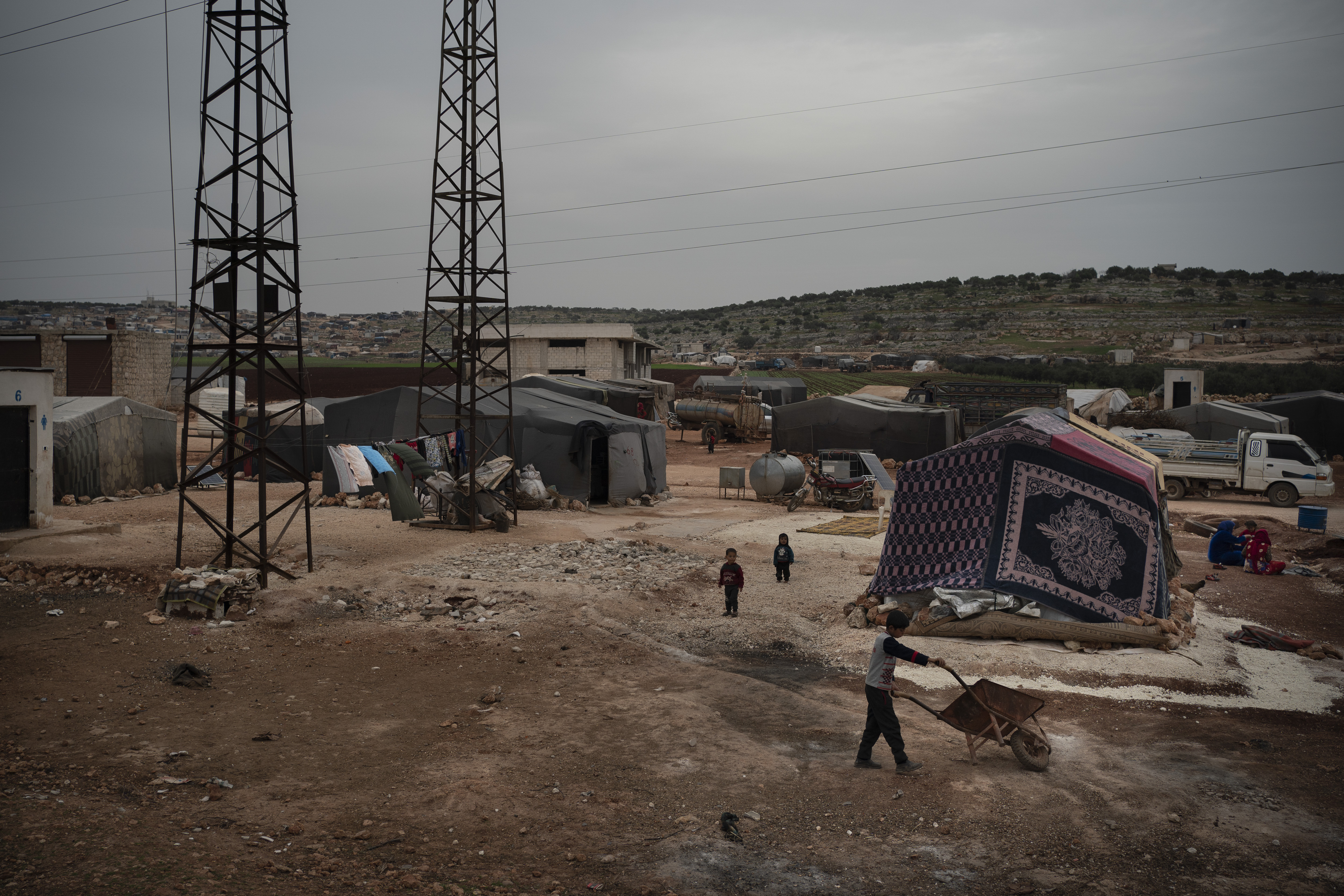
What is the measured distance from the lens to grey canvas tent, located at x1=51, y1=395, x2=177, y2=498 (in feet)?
69.2

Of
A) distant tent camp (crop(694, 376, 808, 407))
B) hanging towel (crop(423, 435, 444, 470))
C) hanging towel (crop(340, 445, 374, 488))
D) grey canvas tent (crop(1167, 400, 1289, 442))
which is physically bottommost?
hanging towel (crop(340, 445, 374, 488))

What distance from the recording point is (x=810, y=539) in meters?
19.6

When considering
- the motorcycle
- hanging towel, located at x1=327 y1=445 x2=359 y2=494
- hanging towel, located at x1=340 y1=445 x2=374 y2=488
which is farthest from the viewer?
the motorcycle

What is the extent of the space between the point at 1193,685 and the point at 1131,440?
64.1 feet

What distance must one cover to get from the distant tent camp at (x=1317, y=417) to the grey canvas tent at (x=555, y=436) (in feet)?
83.5

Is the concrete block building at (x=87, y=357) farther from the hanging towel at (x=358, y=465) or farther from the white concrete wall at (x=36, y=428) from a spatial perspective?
the white concrete wall at (x=36, y=428)

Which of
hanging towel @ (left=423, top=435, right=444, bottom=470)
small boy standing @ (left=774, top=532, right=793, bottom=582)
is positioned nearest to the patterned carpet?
small boy standing @ (left=774, top=532, right=793, bottom=582)

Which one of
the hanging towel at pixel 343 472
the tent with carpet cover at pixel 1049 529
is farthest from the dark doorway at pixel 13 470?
the tent with carpet cover at pixel 1049 529

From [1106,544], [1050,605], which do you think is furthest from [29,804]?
[1106,544]

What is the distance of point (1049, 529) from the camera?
11.1 meters

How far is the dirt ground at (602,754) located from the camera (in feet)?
18.6

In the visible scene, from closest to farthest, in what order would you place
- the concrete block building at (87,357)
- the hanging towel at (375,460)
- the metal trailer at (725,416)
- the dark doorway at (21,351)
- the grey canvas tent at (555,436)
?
the hanging towel at (375,460) < the grey canvas tent at (555,436) < the dark doorway at (21,351) < the concrete block building at (87,357) < the metal trailer at (725,416)

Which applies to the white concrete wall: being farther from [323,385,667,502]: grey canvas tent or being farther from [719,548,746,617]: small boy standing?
[719,548,746,617]: small boy standing

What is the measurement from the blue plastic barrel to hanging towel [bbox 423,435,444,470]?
19382 millimetres
